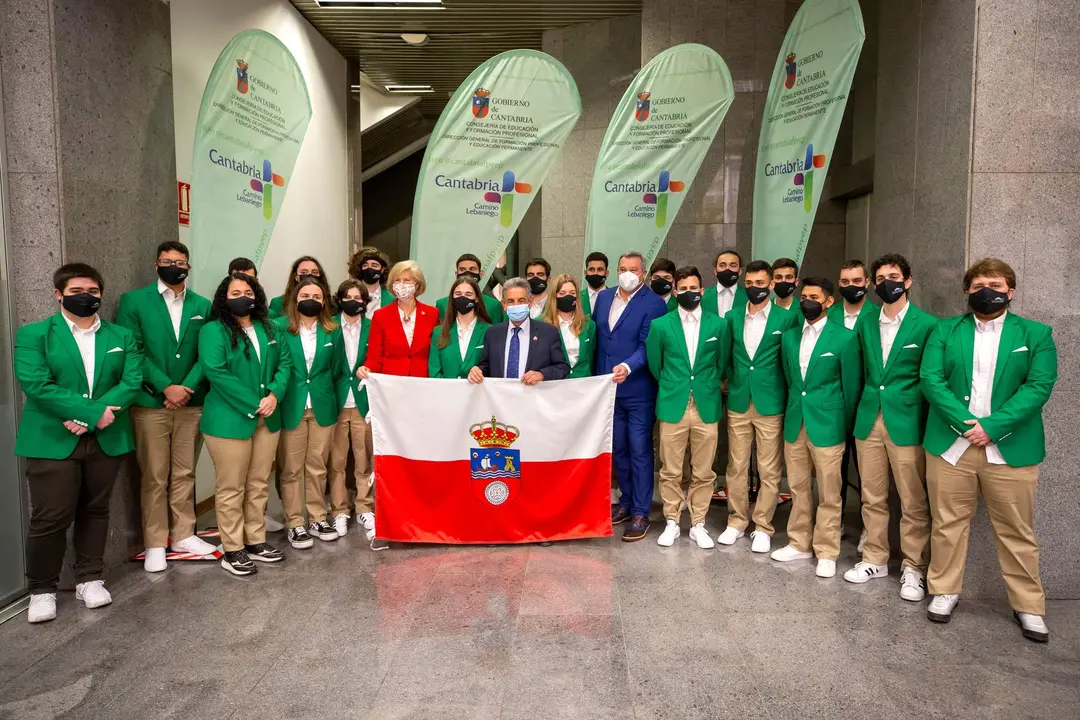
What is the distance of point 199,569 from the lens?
4.52 m

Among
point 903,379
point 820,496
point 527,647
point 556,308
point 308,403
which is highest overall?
point 556,308

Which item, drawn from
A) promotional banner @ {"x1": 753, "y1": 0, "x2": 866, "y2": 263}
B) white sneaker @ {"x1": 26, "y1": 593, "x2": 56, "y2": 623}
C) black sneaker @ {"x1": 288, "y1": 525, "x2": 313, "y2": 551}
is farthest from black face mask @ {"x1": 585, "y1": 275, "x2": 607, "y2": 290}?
white sneaker @ {"x1": 26, "y1": 593, "x2": 56, "y2": 623}

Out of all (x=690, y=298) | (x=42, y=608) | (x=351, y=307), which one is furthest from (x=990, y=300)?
(x=42, y=608)

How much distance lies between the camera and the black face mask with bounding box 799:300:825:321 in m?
4.38

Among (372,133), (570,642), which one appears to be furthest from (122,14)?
(372,133)

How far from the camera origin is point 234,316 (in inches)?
177

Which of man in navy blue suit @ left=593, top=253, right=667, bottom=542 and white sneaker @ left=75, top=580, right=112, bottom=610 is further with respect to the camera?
man in navy blue suit @ left=593, top=253, right=667, bottom=542

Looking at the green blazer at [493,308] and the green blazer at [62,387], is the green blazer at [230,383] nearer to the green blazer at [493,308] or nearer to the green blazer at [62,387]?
the green blazer at [62,387]

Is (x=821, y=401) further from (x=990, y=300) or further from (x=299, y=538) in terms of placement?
(x=299, y=538)

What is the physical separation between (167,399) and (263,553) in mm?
1064

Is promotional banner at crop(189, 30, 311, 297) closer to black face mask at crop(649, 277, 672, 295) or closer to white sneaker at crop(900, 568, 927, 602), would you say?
black face mask at crop(649, 277, 672, 295)

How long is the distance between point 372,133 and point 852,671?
41.3 ft

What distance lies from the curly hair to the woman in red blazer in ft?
2.27

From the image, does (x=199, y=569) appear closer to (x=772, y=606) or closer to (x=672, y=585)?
(x=672, y=585)
